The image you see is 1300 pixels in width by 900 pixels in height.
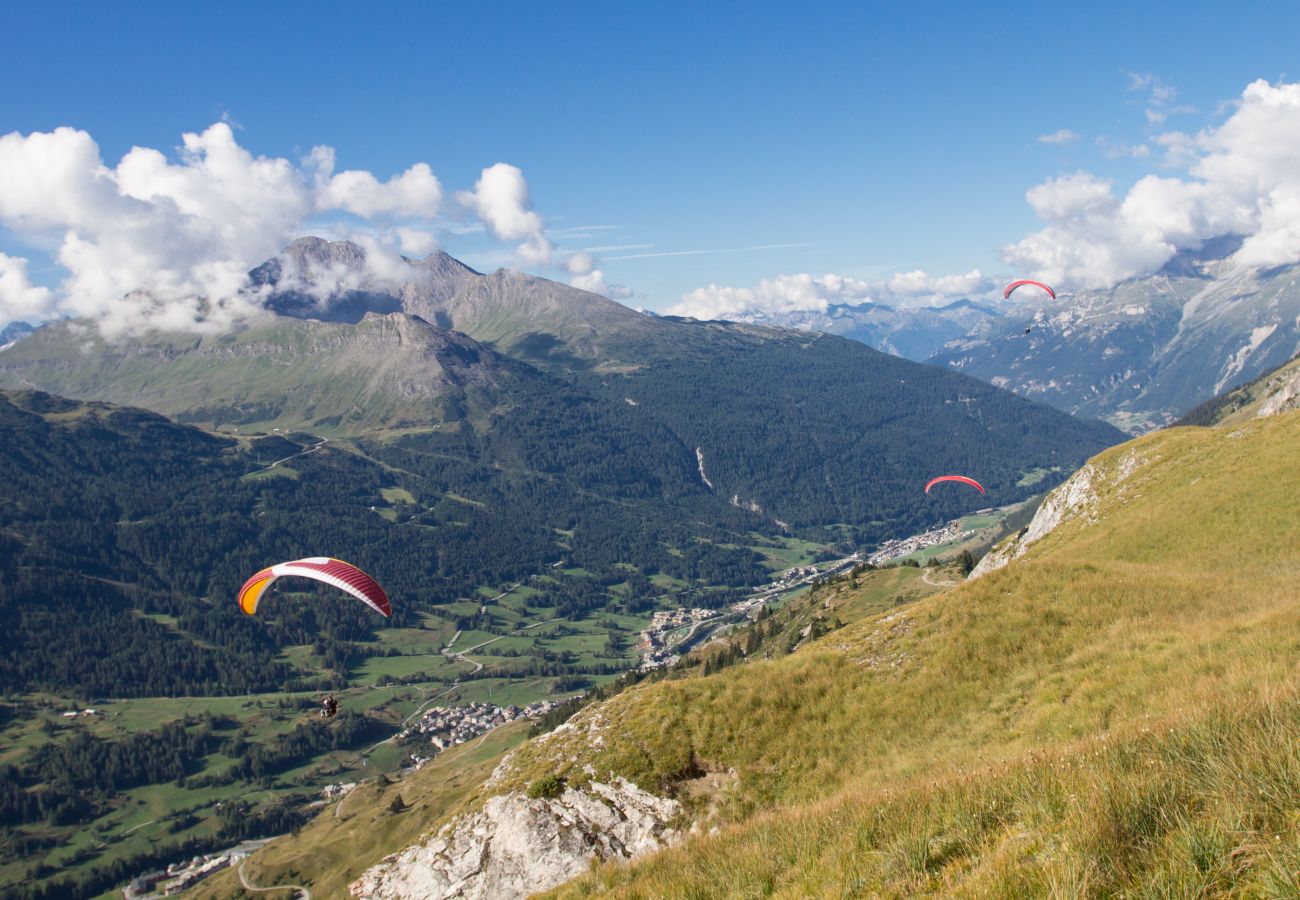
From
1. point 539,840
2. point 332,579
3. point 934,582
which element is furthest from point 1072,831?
point 934,582

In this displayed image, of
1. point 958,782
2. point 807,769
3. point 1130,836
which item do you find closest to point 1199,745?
point 1130,836

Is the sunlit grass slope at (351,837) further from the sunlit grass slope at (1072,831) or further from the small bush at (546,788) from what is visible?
the sunlit grass slope at (1072,831)

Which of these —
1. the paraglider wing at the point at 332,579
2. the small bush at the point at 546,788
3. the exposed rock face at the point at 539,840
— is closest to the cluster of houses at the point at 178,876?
the paraglider wing at the point at 332,579

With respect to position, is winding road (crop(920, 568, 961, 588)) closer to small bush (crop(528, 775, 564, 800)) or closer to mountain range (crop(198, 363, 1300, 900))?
mountain range (crop(198, 363, 1300, 900))

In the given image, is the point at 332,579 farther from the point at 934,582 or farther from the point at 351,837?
the point at 934,582

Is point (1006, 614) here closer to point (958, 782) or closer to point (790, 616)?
point (958, 782)

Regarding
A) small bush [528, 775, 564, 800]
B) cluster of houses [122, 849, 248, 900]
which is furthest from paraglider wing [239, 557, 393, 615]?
cluster of houses [122, 849, 248, 900]
